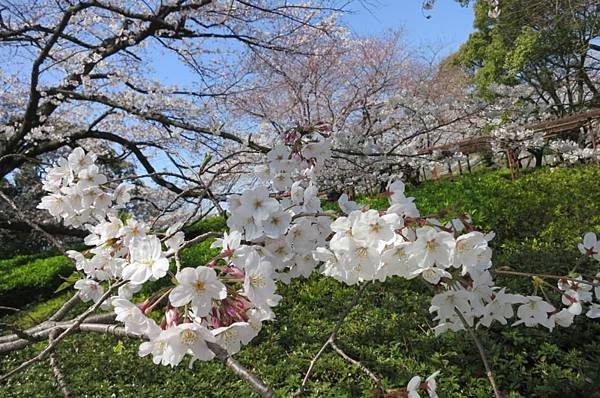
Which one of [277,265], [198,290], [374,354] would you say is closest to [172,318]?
[198,290]

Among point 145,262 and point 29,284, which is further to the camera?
point 29,284

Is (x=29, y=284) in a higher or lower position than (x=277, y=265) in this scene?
lower

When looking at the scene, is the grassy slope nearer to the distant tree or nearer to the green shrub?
the green shrub

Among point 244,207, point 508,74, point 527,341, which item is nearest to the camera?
point 244,207

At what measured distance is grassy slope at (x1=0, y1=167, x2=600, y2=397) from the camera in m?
2.34

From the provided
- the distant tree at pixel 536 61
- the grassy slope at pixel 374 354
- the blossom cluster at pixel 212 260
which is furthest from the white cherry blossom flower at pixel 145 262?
the distant tree at pixel 536 61

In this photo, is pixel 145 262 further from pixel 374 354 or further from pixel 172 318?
pixel 374 354

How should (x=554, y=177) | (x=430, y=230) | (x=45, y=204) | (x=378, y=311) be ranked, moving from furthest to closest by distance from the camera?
(x=554, y=177), (x=378, y=311), (x=45, y=204), (x=430, y=230)

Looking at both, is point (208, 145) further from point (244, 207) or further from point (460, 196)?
point (244, 207)

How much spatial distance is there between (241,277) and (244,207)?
24 cm

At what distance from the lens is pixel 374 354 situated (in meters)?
2.67

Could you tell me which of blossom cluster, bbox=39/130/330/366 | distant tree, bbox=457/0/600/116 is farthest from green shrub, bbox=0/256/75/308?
distant tree, bbox=457/0/600/116

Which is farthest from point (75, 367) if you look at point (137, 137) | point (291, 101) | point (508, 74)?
point (508, 74)

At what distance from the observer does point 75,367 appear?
11.1 ft
